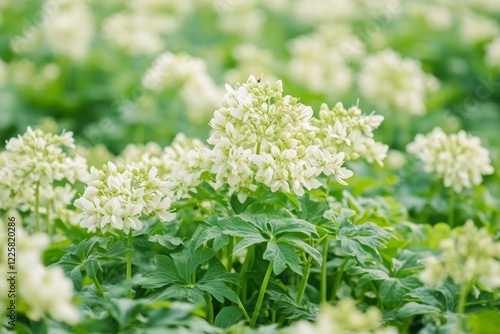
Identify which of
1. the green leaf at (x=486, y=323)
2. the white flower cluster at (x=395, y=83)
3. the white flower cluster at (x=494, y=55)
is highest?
the white flower cluster at (x=494, y=55)

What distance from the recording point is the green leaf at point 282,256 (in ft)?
10.1

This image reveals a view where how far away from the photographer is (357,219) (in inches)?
147

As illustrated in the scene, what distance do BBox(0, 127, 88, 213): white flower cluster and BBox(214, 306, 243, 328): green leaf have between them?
106 centimetres

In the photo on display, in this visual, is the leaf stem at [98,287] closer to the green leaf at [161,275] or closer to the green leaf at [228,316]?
the green leaf at [161,275]

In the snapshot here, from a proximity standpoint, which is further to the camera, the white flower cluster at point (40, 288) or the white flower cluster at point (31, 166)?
the white flower cluster at point (31, 166)

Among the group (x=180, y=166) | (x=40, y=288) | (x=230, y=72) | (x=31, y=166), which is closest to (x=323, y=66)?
(x=230, y=72)

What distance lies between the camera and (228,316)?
3260 millimetres

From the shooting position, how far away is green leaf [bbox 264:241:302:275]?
10.1 feet

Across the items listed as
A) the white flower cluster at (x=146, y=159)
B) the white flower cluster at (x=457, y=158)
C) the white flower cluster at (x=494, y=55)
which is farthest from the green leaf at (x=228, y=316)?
the white flower cluster at (x=494, y=55)

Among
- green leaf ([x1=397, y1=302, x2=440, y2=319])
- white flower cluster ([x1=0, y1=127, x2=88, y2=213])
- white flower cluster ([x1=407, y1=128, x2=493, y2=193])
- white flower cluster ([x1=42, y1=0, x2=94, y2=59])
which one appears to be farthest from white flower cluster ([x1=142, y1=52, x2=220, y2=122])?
green leaf ([x1=397, y1=302, x2=440, y2=319])

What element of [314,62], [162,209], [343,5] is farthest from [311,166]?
[343,5]

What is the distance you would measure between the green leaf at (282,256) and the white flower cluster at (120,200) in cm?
50

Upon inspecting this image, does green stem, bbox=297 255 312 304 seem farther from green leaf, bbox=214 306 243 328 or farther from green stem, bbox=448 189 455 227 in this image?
green stem, bbox=448 189 455 227

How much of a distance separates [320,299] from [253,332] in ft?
3.05
